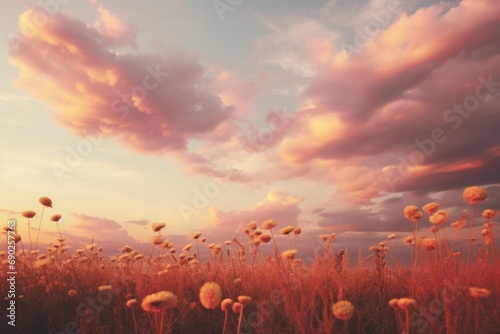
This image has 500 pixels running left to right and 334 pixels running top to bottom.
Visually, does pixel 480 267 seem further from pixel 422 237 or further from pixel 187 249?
pixel 187 249

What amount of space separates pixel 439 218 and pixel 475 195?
0.78 metres

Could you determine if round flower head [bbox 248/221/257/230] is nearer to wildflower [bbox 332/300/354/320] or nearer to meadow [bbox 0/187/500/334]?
meadow [bbox 0/187/500/334]

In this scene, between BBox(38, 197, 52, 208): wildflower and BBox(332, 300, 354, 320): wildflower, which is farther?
BBox(38, 197, 52, 208): wildflower

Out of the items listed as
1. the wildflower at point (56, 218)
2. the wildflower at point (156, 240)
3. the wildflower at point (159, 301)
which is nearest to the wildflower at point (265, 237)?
the wildflower at point (156, 240)

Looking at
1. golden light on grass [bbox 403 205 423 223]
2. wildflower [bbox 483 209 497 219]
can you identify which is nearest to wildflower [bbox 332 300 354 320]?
golden light on grass [bbox 403 205 423 223]

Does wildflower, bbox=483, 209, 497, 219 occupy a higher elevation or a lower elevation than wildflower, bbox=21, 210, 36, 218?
lower

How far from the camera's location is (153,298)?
2971 millimetres

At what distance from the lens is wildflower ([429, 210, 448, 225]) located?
16.8 ft

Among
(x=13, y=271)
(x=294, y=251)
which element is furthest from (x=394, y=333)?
(x=13, y=271)

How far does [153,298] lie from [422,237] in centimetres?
447

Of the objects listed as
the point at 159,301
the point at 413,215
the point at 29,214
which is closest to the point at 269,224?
the point at 413,215

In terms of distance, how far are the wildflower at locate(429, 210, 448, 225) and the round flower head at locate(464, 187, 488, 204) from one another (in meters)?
0.67

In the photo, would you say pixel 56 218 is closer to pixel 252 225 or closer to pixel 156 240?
pixel 156 240

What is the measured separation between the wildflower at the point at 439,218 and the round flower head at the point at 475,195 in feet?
2.20
